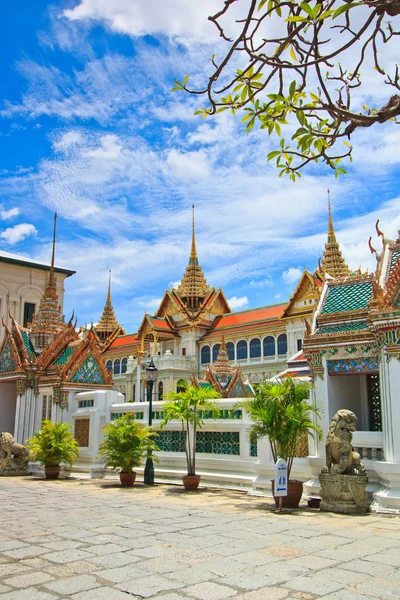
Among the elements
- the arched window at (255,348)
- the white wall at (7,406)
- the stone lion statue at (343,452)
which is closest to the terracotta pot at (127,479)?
the stone lion statue at (343,452)

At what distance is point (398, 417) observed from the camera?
8945 mm

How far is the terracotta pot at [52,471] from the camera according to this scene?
13.9 meters

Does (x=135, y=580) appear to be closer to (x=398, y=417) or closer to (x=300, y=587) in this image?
(x=300, y=587)

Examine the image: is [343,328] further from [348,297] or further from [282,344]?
[282,344]

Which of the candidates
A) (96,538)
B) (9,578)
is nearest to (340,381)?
(96,538)

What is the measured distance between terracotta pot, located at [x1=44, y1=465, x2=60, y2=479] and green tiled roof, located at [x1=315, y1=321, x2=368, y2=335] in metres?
7.44

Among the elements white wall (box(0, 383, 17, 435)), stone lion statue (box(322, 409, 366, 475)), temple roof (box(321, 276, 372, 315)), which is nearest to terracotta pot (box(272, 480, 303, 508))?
stone lion statue (box(322, 409, 366, 475))

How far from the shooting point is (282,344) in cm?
4275

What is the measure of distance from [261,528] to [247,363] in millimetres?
37578

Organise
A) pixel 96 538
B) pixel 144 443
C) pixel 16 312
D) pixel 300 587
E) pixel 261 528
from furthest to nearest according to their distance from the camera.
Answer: pixel 16 312, pixel 144 443, pixel 261 528, pixel 96 538, pixel 300 587

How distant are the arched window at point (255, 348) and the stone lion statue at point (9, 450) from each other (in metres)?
30.8

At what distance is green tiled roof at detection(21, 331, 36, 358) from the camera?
16.6 meters

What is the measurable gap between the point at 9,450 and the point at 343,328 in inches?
368

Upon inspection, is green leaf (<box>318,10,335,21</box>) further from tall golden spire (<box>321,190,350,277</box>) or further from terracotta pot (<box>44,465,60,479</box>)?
tall golden spire (<box>321,190,350,277</box>)
